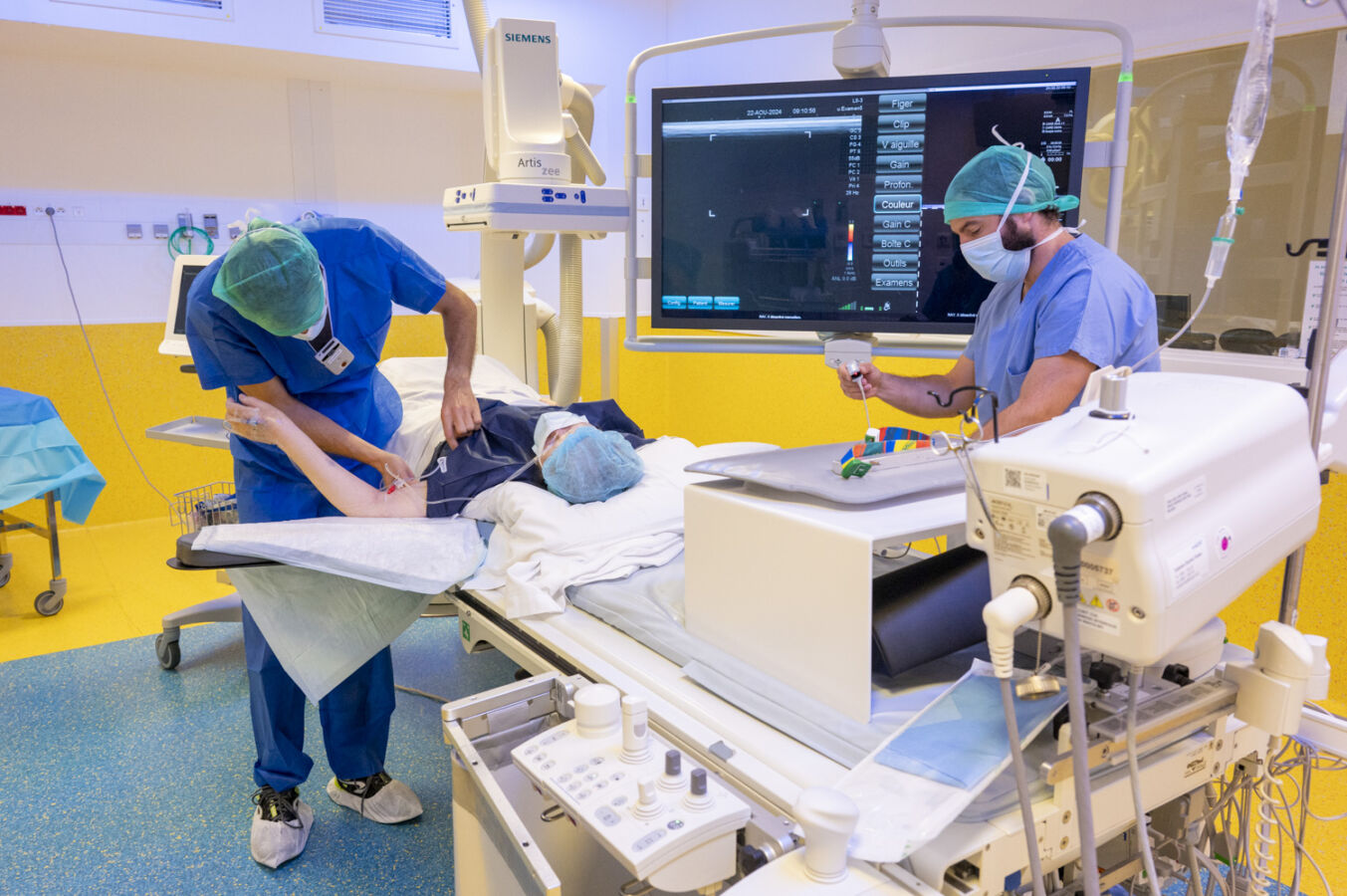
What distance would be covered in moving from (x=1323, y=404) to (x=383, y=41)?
12.9ft

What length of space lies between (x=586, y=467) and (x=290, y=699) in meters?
0.80

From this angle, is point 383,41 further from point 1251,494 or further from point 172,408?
point 1251,494

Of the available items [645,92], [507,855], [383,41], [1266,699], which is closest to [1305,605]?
[1266,699]

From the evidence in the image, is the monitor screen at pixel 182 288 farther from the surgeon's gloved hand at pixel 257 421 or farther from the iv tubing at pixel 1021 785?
the iv tubing at pixel 1021 785

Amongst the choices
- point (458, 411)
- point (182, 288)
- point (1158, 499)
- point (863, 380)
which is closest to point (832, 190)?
point (863, 380)

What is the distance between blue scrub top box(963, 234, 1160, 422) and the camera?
1415mm

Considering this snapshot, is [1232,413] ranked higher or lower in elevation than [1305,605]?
higher

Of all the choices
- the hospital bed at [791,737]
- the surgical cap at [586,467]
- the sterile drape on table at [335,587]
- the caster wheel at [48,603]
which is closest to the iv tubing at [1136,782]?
the hospital bed at [791,737]

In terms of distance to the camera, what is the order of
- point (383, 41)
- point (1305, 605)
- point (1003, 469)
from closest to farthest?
point (1003, 469) < point (1305, 605) < point (383, 41)

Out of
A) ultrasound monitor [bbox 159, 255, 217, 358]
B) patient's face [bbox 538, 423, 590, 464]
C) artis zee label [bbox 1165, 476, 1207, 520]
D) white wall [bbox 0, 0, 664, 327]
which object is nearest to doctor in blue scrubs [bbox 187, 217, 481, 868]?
patient's face [bbox 538, 423, 590, 464]

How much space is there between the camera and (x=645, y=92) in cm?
459

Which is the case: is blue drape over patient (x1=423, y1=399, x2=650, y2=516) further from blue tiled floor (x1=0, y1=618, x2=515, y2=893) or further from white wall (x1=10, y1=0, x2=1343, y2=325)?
white wall (x1=10, y1=0, x2=1343, y2=325)

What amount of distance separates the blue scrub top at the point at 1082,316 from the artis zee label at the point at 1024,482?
657mm

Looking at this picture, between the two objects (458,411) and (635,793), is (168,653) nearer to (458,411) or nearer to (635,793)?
(458,411)
